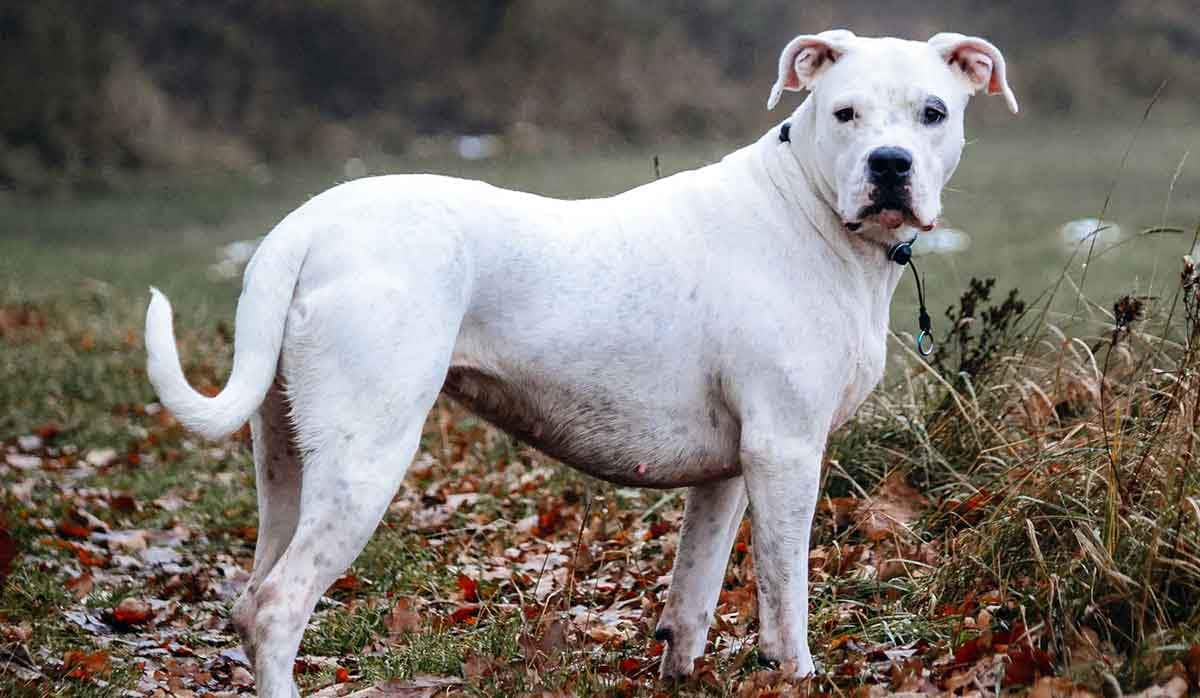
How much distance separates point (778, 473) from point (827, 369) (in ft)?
1.09

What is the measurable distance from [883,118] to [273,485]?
6.68 ft

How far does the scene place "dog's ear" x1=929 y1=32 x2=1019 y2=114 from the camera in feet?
13.4

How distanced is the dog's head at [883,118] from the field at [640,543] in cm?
82

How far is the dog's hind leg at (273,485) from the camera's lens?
3.82 meters

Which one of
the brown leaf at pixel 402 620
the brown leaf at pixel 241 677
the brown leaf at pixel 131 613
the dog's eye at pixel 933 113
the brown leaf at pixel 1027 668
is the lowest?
the brown leaf at pixel 1027 668

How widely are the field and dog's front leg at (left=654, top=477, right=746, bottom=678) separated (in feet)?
0.35

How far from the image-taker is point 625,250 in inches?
155

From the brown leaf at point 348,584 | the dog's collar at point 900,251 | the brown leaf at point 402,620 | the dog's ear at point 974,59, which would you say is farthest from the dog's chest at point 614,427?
the brown leaf at point 348,584

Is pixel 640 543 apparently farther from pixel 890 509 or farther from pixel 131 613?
pixel 131 613

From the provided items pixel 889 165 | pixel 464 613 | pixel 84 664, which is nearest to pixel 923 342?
pixel 889 165

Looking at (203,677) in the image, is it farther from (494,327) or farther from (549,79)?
(549,79)

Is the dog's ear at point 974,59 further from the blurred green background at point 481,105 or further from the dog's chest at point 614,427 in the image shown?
the blurred green background at point 481,105

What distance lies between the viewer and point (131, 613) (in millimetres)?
4969

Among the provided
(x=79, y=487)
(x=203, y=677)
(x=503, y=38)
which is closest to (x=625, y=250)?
(x=203, y=677)
